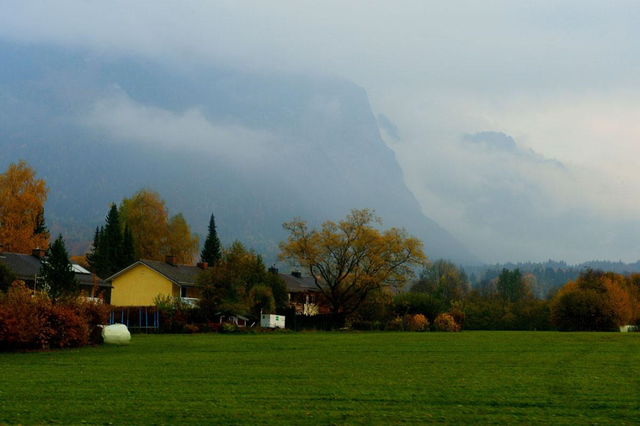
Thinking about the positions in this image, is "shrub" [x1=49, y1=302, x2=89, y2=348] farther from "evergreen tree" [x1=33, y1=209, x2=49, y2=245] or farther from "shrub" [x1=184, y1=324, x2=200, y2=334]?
"evergreen tree" [x1=33, y1=209, x2=49, y2=245]

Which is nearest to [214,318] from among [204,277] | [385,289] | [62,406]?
[204,277]

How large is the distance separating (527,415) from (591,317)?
6790cm

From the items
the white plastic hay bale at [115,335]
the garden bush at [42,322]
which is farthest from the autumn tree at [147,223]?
the garden bush at [42,322]

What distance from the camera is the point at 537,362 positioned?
2112 cm

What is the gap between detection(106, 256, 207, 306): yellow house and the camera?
6625cm

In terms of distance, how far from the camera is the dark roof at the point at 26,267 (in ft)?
186

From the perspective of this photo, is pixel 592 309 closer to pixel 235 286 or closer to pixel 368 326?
pixel 368 326

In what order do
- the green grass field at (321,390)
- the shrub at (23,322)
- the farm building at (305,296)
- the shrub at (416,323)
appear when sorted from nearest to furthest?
the green grass field at (321,390), the shrub at (23,322), the shrub at (416,323), the farm building at (305,296)

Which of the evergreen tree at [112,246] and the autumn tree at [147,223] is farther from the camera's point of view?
the autumn tree at [147,223]

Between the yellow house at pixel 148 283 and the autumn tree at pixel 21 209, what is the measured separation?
990 cm

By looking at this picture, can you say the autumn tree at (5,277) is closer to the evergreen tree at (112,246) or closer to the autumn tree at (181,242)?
the evergreen tree at (112,246)

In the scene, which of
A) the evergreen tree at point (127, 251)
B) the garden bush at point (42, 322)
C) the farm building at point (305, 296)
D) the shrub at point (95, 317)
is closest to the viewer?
the garden bush at point (42, 322)

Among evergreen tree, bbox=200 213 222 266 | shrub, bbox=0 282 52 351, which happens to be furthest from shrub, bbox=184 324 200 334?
evergreen tree, bbox=200 213 222 266

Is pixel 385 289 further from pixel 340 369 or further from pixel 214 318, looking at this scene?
pixel 340 369
